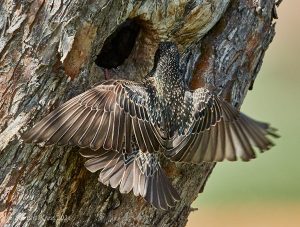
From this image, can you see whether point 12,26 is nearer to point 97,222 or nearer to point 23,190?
point 23,190

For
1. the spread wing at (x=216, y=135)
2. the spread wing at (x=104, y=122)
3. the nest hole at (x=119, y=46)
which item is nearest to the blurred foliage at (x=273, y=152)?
the nest hole at (x=119, y=46)

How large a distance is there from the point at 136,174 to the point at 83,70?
703 millimetres

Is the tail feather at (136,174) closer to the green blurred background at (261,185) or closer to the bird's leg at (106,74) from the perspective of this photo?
the bird's leg at (106,74)

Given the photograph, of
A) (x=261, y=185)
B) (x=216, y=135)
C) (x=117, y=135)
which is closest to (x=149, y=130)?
(x=117, y=135)

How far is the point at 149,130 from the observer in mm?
6156

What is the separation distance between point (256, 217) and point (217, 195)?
65 centimetres

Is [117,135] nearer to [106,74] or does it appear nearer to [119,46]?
[106,74]

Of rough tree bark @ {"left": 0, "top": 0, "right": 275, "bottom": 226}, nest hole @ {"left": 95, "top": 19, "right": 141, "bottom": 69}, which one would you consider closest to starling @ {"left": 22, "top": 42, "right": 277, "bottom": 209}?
rough tree bark @ {"left": 0, "top": 0, "right": 275, "bottom": 226}

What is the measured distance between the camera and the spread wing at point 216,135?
6184mm

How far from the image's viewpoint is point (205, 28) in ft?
21.7

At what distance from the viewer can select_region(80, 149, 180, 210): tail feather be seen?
6074 millimetres

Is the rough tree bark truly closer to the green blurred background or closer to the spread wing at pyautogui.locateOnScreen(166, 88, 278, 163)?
the spread wing at pyautogui.locateOnScreen(166, 88, 278, 163)

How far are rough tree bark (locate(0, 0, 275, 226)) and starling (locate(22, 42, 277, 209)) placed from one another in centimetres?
14

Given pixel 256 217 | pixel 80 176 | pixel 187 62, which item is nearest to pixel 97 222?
pixel 80 176
